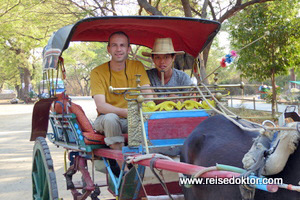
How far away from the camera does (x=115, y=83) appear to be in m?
4.00

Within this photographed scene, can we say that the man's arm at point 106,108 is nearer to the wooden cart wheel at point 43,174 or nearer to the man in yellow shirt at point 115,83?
the man in yellow shirt at point 115,83

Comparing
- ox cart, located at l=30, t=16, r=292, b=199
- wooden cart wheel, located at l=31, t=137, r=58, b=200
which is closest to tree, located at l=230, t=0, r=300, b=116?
ox cart, located at l=30, t=16, r=292, b=199

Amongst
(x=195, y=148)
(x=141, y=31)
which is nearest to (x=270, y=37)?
(x=141, y=31)

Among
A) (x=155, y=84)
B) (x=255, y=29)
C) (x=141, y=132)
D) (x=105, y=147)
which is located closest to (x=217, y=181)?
(x=141, y=132)

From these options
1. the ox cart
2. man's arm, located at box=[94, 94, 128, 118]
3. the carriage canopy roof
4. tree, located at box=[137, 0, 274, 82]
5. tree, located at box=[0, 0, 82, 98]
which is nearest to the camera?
the ox cart

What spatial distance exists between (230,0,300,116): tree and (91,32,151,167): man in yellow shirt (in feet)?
24.5

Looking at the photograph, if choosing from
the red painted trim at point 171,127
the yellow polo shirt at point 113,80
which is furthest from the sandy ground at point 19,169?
the red painted trim at point 171,127

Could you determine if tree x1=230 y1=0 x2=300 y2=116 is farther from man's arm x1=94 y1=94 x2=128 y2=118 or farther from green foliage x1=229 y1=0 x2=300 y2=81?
man's arm x1=94 y1=94 x2=128 y2=118

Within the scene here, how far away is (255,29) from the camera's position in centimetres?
1075

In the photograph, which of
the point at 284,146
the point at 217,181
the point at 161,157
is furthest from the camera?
the point at 161,157

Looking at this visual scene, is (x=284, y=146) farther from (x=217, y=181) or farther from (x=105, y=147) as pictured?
(x=105, y=147)

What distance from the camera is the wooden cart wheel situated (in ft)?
11.9

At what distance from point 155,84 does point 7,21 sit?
50.0 feet

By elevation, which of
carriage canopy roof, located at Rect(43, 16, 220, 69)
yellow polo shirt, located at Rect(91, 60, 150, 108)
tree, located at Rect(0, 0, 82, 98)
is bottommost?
yellow polo shirt, located at Rect(91, 60, 150, 108)
